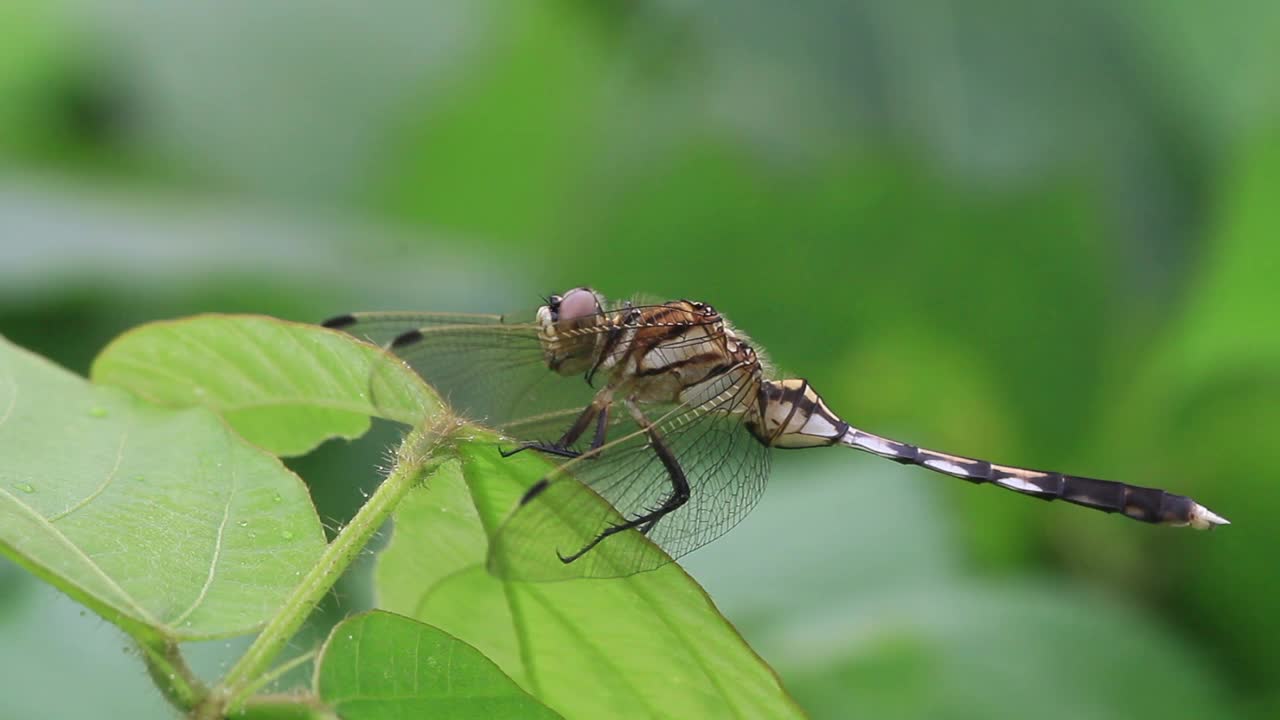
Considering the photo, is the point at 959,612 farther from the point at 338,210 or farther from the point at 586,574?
the point at 338,210

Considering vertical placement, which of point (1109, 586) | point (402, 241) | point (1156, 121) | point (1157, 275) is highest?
point (1156, 121)

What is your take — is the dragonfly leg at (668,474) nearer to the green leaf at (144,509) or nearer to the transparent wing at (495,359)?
the transparent wing at (495,359)

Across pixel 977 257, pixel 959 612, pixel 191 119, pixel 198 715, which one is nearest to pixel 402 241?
pixel 191 119

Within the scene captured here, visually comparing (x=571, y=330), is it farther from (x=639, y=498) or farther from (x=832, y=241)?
(x=832, y=241)

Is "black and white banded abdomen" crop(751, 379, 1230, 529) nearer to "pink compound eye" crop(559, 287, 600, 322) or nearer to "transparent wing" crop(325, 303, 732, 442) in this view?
"transparent wing" crop(325, 303, 732, 442)

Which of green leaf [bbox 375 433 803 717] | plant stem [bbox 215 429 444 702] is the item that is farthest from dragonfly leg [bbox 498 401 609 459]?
plant stem [bbox 215 429 444 702]

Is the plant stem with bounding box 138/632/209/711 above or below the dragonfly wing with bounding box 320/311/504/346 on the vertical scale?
below

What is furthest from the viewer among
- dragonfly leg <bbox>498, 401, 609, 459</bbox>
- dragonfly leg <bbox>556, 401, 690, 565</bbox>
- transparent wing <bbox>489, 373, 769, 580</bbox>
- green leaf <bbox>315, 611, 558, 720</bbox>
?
dragonfly leg <bbox>556, 401, 690, 565</bbox>
